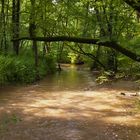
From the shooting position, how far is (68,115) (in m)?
12.7

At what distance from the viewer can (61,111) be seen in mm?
13344

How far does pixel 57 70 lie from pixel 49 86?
1225cm

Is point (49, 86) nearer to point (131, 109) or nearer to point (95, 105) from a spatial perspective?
point (95, 105)

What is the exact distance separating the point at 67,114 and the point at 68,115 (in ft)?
0.55

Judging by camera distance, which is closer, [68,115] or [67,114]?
[68,115]

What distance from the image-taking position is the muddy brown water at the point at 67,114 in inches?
402

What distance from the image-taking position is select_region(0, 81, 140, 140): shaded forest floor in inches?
402

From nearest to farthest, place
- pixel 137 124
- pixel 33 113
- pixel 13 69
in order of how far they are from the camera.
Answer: pixel 137 124
pixel 33 113
pixel 13 69

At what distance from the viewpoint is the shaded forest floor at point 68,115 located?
10211 millimetres

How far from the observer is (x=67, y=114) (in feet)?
42.2

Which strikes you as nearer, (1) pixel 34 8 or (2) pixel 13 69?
(1) pixel 34 8

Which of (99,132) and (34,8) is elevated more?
(34,8)

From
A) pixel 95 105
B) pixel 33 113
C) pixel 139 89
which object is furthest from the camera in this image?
pixel 139 89

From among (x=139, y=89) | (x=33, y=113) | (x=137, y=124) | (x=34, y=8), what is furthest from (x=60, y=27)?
(x=137, y=124)
